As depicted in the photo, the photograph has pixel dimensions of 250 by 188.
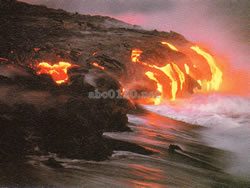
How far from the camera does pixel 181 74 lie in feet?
103

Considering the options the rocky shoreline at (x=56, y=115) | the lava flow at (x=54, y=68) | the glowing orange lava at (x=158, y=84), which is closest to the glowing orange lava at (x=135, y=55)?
the glowing orange lava at (x=158, y=84)

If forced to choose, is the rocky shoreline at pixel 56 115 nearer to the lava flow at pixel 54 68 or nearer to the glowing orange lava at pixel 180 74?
the lava flow at pixel 54 68

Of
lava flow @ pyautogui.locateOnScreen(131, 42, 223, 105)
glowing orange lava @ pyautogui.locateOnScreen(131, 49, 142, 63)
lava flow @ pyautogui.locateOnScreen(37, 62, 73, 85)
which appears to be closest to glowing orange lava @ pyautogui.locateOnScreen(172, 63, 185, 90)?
lava flow @ pyautogui.locateOnScreen(131, 42, 223, 105)

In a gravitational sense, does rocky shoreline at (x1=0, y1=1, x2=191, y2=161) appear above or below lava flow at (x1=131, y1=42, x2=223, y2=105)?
below

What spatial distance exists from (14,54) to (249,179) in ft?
61.7

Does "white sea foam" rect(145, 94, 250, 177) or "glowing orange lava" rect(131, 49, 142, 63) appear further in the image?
"glowing orange lava" rect(131, 49, 142, 63)

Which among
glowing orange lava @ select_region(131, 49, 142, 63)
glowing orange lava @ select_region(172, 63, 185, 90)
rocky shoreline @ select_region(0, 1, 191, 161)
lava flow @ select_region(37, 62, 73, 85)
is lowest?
rocky shoreline @ select_region(0, 1, 191, 161)

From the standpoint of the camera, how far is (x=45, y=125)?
9555mm

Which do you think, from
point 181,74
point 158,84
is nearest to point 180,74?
point 181,74

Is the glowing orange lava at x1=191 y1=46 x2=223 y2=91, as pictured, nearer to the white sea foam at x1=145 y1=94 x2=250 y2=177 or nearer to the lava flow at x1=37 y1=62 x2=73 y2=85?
the white sea foam at x1=145 y1=94 x2=250 y2=177

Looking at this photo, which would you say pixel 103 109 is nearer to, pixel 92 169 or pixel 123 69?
pixel 92 169

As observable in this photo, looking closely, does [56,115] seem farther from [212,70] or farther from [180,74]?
[212,70]

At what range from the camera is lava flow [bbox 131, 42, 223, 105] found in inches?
1140

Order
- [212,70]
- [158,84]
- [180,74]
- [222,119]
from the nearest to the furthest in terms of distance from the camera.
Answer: [222,119], [158,84], [180,74], [212,70]
